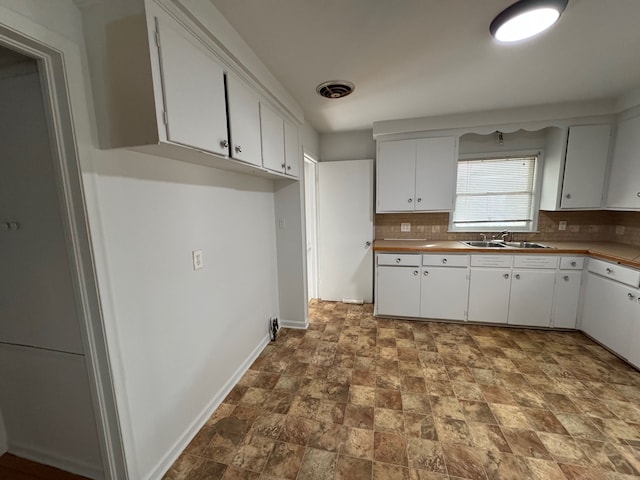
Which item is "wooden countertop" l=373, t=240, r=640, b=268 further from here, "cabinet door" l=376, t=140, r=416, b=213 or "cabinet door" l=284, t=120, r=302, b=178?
"cabinet door" l=284, t=120, r=302, b=178

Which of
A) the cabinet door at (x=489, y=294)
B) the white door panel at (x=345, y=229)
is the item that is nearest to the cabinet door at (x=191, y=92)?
the white door panel at (x=345, y=229)

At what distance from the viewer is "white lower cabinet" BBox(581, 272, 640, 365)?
214 centimetres

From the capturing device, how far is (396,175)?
3.13 meters

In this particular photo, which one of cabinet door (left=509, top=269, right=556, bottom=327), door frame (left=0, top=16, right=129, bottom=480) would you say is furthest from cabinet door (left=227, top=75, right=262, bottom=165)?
cabinet door (left=509, top=269, right=556, bottom=327)

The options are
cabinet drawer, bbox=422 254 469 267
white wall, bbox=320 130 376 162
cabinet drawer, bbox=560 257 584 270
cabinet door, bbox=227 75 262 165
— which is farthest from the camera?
white wall, bbox=320 130 376 162

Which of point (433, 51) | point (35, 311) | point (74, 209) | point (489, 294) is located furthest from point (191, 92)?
point (489, 294)

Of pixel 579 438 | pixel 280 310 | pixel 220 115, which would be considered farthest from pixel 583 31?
pixel 280 310

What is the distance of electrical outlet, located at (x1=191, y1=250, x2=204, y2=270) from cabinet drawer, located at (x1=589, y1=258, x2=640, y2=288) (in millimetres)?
3363

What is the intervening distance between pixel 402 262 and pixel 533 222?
5.73 ft

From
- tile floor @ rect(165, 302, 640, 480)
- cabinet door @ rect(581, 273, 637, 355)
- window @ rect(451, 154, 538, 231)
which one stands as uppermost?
window @ rect(451, 154, 538, 231)

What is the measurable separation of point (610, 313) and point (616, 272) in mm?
385

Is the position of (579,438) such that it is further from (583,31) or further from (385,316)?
(583,31)

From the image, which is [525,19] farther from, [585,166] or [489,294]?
[489,294]

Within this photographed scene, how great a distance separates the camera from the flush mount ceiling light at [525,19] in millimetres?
1223
